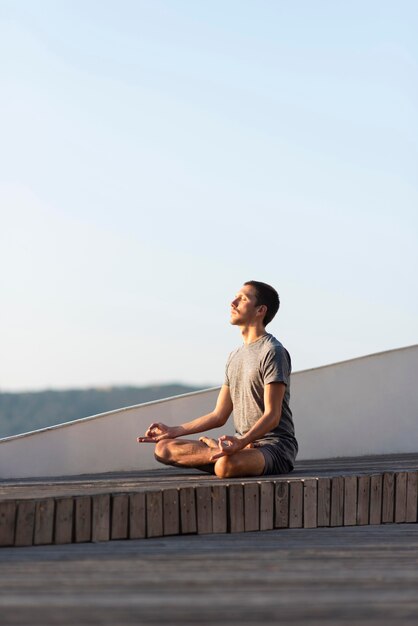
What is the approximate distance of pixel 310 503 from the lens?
4.43m

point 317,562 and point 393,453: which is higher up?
point 393,453

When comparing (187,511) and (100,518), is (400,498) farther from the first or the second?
(100,518)

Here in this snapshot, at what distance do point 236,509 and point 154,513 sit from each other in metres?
0.36

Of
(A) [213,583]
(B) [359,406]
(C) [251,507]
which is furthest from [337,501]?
(B) [359,406]

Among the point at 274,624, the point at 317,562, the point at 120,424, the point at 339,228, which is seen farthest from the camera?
the point at 339,228

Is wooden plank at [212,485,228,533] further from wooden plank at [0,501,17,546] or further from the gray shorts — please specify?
wooden plank at [0,501,17,546]

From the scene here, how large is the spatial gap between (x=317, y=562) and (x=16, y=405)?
242 ft

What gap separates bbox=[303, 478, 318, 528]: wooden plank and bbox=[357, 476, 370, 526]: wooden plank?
24 centimetres

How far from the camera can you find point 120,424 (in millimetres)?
7113

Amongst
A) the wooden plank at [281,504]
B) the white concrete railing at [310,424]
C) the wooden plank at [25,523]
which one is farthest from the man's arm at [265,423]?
the white concrete railing at [310,424]

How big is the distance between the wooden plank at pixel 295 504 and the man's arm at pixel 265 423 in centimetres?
34

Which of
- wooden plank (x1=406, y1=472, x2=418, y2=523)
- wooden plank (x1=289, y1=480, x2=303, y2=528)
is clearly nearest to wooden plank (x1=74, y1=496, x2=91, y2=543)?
wooden plank (x1=289, y1=480, x2=303, y2=528)

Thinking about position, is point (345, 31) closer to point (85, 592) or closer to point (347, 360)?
point (347, 360)

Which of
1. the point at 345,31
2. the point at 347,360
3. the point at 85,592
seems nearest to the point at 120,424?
the point at 347,360
